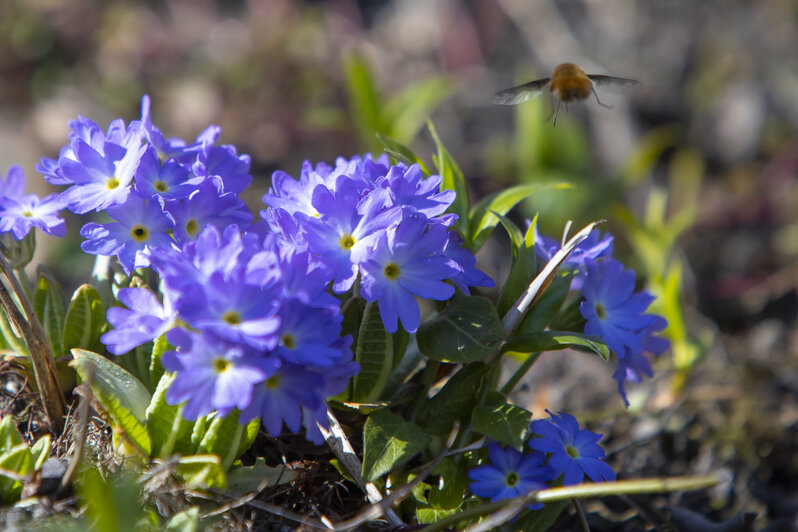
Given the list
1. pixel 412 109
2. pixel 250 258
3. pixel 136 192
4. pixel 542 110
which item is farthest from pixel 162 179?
pixel 542 110

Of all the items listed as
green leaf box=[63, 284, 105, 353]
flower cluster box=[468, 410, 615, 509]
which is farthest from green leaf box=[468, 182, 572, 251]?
green leaf box=[63, 284, 105, 353]

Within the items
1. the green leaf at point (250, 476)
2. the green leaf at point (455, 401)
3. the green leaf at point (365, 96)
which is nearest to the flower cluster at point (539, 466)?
the green leaf at point (455, 401)

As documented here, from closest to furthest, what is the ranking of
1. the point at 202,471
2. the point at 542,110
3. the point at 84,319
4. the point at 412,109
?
the point at 202,471, the point at 84,319, the point at 412,109, the point at 542,110

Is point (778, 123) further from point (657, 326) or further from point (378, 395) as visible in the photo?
point (378, 395)

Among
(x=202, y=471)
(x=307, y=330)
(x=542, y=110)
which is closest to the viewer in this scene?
(x=307, y=330)

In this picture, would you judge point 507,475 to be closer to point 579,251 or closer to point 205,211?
point 579,251

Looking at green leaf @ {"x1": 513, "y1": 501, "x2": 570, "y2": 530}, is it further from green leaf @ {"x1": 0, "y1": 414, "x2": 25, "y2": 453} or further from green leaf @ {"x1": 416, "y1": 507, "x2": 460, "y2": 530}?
green leaf @ {"x1": 0, "y1": 414, "x2": 25, "y2": 453}

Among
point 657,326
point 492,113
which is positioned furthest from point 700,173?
point 657,326
